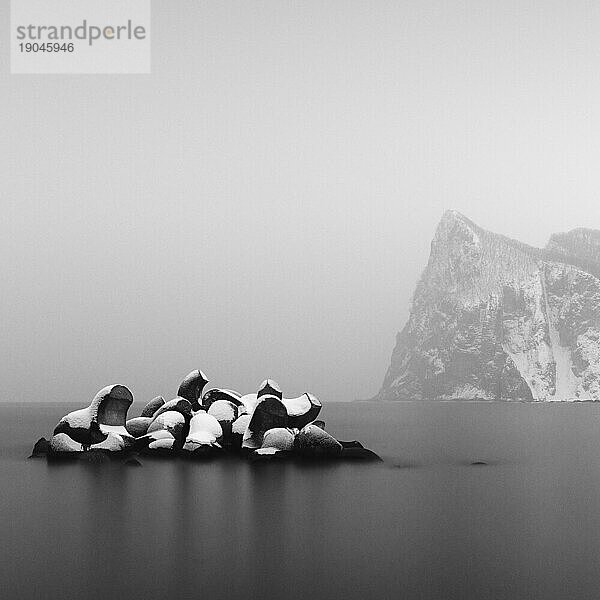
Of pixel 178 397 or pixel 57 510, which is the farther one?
pixel 178 397

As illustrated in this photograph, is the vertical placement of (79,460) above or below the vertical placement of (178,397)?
below

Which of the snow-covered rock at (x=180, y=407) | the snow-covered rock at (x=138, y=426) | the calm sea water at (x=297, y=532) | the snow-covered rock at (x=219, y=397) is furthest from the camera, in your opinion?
the snow-covered rock at (x=219, y=397)

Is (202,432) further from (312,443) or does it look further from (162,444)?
(312,443)

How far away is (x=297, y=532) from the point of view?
50.3 feet

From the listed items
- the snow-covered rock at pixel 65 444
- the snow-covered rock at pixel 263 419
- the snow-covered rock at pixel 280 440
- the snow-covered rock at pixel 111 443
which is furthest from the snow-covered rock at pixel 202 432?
the snow-covered rock at pixel 65 444

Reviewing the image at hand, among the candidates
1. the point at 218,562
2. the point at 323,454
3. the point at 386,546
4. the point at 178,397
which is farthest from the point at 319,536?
the point at 178,397

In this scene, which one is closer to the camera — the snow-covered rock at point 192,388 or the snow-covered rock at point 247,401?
the snow-covered rock at point 247,401

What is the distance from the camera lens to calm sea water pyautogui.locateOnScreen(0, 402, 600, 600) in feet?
36.0

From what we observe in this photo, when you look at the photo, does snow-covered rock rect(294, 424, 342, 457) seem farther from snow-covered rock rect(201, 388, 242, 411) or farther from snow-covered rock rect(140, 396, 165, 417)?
snow-covered rock rect(140, 396, 165, 417)

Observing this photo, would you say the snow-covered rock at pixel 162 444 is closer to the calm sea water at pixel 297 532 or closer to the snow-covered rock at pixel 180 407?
the snow-covered rock at pixel 180 407

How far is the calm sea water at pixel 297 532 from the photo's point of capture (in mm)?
10961

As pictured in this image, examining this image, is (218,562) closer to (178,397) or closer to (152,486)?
(152,486)

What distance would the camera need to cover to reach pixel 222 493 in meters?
20.8

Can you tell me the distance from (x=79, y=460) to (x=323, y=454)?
1036cm
